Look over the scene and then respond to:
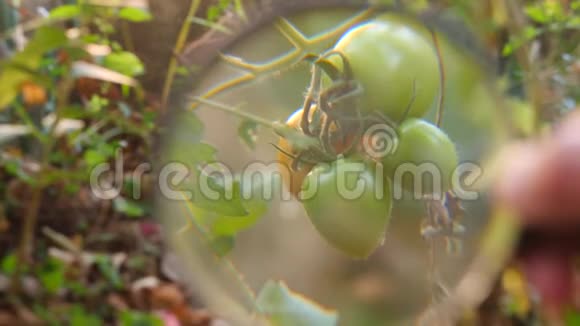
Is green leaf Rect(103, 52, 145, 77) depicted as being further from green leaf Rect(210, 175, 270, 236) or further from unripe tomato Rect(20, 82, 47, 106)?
green leaf Rect(210, 175, 270, 236)

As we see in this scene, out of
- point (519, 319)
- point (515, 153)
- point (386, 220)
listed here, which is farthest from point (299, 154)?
point (519, 319)

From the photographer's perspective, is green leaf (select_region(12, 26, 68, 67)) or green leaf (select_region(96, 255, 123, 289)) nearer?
green leaf (select_region(12, 26, 68, 67))

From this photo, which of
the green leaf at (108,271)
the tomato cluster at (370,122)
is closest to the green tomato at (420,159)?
the tomato cluster at (370,122)

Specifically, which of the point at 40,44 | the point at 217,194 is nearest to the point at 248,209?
the point at 217,194

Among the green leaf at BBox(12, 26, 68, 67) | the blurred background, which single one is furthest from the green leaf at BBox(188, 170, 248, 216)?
the green leaf at BBox(12, 26, 68, 67)

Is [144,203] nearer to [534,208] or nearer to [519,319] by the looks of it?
[519,319]

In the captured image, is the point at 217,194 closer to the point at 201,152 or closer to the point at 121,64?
the point at 201,152
